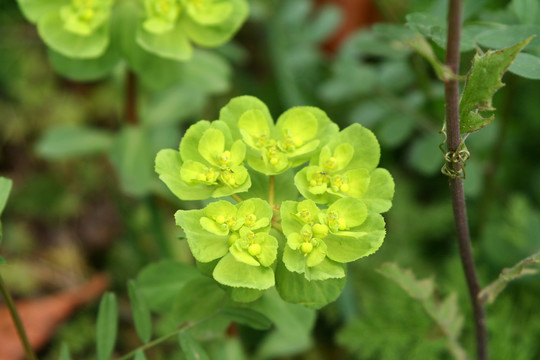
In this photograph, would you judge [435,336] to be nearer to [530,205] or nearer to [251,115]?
[251,115]

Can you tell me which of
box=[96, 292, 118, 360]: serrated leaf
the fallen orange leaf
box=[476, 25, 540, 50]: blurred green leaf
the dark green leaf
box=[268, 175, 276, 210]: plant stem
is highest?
box=[476, 25, 540, 50]: blurred green leaf

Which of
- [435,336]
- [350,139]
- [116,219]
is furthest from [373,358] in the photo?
[116,219]

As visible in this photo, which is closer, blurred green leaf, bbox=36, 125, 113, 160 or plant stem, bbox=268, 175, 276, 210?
plant stem, bbox=268, 175, 276, 210

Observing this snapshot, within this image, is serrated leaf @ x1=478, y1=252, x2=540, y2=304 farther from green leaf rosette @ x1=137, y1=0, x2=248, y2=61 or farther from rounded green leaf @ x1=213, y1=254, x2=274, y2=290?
green leaf rosette @ x1=137, y1=0, x2=248, y2=61

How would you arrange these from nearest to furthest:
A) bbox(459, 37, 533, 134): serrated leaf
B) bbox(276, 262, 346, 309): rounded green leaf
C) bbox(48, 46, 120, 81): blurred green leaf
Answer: bbox(459, 37, 533, 134): serrated leaf → bbox(276, 262, 346, 309): rounded green leaf → bbox(48, 46, 120, 81): blurred green leaf

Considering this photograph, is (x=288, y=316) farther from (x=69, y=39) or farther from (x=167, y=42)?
(x=69, y=39)

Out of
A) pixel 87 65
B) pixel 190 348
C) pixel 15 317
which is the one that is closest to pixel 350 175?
pixel 190 348

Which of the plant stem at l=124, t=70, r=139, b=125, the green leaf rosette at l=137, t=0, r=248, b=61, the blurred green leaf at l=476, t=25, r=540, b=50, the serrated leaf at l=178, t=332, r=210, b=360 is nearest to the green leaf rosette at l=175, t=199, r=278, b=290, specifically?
the serrated leaf at l=178, t=332, r=210, b=360
